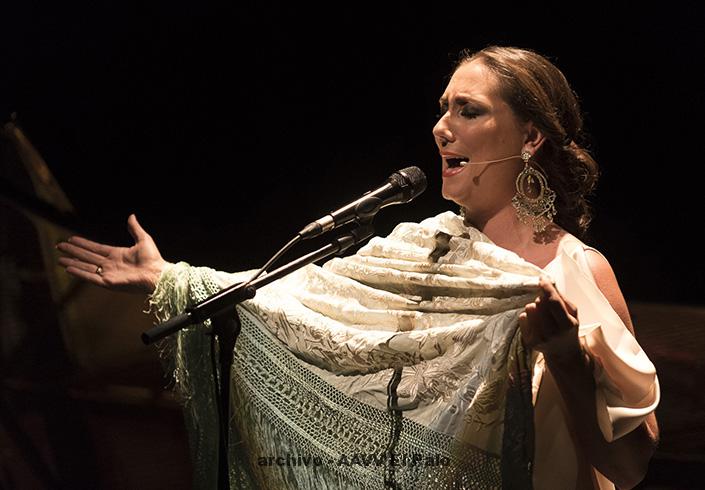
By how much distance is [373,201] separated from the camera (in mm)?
1869

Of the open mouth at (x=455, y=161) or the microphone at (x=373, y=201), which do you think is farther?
the open mouth at (x=455, y=161)

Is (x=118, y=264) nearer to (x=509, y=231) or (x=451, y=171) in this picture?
(x=451, y=171)

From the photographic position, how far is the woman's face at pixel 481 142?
2.20m

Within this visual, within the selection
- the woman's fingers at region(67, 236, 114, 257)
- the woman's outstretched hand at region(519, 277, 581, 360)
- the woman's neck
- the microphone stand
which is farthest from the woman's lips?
the woman's fingers at region(67, 236, 114, 257)

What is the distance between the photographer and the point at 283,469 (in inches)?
82.4

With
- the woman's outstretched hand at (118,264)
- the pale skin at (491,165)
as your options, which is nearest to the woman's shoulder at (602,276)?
→ the pale skin at (491,165)

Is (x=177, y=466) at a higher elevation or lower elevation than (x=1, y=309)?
lower

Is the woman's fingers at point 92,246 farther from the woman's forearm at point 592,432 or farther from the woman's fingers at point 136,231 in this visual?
the woman's forearm at point 592,432

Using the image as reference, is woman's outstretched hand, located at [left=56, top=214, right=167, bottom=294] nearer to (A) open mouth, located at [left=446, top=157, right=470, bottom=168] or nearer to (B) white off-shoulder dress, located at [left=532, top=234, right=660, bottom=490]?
(A) open mouth, located at [left=446, top=157, right=470, bottom=168]

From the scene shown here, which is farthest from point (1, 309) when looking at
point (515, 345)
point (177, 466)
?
point (515, 345)

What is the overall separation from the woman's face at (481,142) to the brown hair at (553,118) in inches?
1.4

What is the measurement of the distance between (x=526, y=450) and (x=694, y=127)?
1320 mm

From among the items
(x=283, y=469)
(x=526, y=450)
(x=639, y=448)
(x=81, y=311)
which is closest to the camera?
(x=526, y=450)

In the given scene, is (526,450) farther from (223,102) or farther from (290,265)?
(223,102)
